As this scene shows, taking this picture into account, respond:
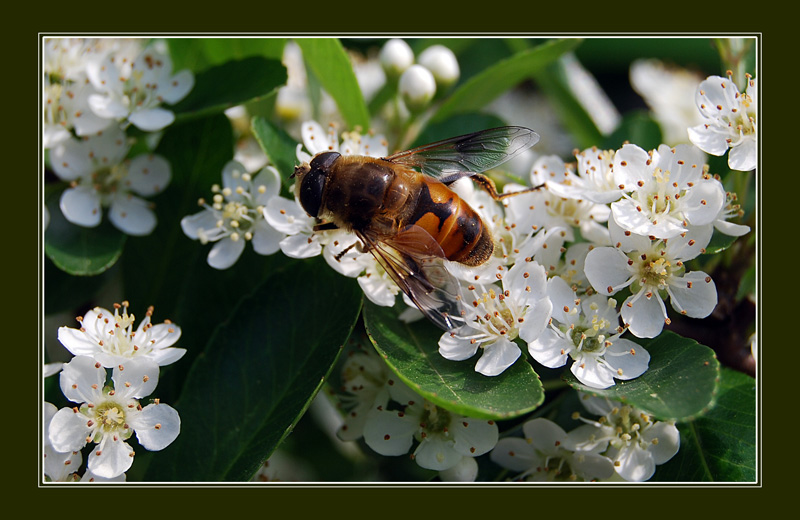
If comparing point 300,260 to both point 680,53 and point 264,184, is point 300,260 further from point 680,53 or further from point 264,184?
point 680,53

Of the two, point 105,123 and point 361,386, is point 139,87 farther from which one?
point 361,386

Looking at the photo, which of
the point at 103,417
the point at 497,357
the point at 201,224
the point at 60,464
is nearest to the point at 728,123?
the point at 497,357

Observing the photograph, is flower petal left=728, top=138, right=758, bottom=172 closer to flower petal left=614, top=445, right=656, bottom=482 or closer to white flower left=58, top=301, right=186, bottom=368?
flower petal left=614, top=445, right=656, bottom=482

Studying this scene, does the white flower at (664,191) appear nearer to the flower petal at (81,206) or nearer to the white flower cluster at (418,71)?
the white flower cluster at (418,71)

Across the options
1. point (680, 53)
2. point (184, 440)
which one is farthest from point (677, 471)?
point (680, 53)

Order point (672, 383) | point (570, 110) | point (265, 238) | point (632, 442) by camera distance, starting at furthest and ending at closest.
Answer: point (570, 110)
point (265, 238)
point (632, 442)
point (672, 383)

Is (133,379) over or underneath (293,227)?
underneath

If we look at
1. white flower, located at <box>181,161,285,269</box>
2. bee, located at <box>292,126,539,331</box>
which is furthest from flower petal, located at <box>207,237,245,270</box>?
bee, located at <box>292,126,539,331</box>
